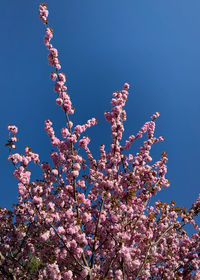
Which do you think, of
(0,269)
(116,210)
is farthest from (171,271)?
(0,269)

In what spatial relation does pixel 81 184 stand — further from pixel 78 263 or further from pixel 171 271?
pixel 171 271

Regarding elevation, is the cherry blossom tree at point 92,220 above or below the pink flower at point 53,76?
below

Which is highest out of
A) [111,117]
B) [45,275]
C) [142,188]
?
[111,117]

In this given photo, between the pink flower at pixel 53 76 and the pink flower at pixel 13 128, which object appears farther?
the pink flower at pixel 53 76

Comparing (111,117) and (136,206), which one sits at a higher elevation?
(111,117)

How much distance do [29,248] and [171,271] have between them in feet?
15.6

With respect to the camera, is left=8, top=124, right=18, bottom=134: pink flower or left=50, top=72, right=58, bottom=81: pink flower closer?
left=8, top=124, right=18, bottom=134: pink flower

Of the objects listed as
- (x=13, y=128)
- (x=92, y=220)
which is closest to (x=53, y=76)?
(x=13, y=128)

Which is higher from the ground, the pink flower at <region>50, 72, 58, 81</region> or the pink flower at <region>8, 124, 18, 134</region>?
the pink flower at <region>50, 72, 58, 81</region>

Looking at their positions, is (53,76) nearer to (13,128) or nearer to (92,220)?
(13,128)

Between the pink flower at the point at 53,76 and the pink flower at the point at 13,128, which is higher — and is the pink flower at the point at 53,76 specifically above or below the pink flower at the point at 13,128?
above

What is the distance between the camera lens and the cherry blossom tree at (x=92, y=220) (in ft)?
19.4

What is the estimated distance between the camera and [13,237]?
7473 millimetres

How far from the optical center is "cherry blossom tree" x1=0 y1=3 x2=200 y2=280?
5914 mm
